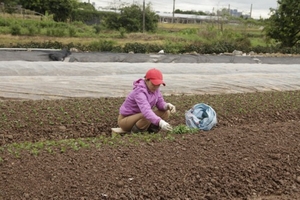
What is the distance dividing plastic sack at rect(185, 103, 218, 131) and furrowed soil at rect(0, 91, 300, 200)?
0.13 meters

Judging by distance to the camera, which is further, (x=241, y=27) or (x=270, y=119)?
(x=241, y=27)

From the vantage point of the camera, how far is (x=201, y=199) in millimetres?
4129

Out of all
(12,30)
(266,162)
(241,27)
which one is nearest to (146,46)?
(12,30)

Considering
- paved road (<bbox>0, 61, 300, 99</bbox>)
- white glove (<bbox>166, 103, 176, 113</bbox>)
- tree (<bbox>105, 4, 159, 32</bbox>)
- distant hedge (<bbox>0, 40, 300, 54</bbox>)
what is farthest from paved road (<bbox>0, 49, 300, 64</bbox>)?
tree (<bbox>105, 4, 159, 32</bbox>)

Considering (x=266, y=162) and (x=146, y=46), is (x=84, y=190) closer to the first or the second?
(x=266, y=162)

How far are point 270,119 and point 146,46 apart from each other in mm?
11294

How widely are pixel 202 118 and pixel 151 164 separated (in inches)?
68.7

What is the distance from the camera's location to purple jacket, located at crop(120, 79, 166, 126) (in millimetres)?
5273

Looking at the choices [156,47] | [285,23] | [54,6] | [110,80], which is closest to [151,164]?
[110,80]

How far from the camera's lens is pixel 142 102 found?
5348 millimetres

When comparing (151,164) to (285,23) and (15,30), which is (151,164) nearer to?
(15,30)

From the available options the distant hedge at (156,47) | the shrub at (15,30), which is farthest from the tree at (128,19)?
the shrub at (15,30)

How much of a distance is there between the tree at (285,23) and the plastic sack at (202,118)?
18.2 m

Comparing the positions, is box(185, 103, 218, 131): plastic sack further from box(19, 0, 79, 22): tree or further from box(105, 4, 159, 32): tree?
box(19, 0, 79, 22): tree
